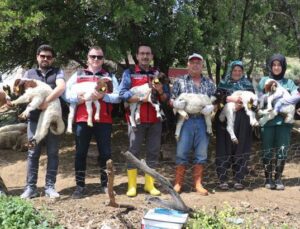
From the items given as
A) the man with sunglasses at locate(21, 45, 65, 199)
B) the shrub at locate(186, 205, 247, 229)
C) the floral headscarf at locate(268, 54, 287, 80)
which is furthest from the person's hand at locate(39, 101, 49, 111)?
the floral headscarf at locate(268, 54, 287, 80)

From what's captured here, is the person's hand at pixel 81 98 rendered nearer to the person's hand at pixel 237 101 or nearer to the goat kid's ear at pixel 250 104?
the person's hand at pixel 237 101

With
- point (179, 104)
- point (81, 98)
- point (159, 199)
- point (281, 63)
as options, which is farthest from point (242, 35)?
point (159, 199)

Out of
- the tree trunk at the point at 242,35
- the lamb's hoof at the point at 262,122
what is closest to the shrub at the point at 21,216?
the lamb's hoof at the point at 262,122

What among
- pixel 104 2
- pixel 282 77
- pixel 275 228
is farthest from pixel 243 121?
pixel 104 2

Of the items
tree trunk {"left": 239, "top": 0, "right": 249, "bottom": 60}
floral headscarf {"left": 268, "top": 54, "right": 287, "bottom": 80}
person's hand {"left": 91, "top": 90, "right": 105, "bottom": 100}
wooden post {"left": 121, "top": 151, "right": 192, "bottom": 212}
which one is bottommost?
wooden post {"left": 121, "top": 151, "right": 192, "bottom": 212}

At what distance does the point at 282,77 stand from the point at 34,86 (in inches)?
120

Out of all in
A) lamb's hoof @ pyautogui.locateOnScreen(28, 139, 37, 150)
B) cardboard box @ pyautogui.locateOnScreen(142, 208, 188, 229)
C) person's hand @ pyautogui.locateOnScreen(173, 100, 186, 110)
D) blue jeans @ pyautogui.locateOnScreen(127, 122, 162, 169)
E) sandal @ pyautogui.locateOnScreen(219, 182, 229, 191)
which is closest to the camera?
cardboard box @ pyautogui.locateOnScreen(142, 208, 188, 229)

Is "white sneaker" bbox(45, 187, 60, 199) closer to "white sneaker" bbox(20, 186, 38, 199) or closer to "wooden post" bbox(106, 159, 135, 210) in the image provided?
"white sneaker" bbox(20, 186, 38, 199)

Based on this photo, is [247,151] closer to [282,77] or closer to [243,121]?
[243,121]

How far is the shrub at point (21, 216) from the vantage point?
4305 millimetres

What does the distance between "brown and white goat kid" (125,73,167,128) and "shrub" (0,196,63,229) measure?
58.8 inches

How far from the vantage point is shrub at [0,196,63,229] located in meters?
4.30

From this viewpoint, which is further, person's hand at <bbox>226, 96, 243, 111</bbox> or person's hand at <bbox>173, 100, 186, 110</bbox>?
person's hand at <bbox>226, 96, 243, 111</bbox>

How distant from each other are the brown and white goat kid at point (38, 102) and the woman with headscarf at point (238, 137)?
6.73 feet
